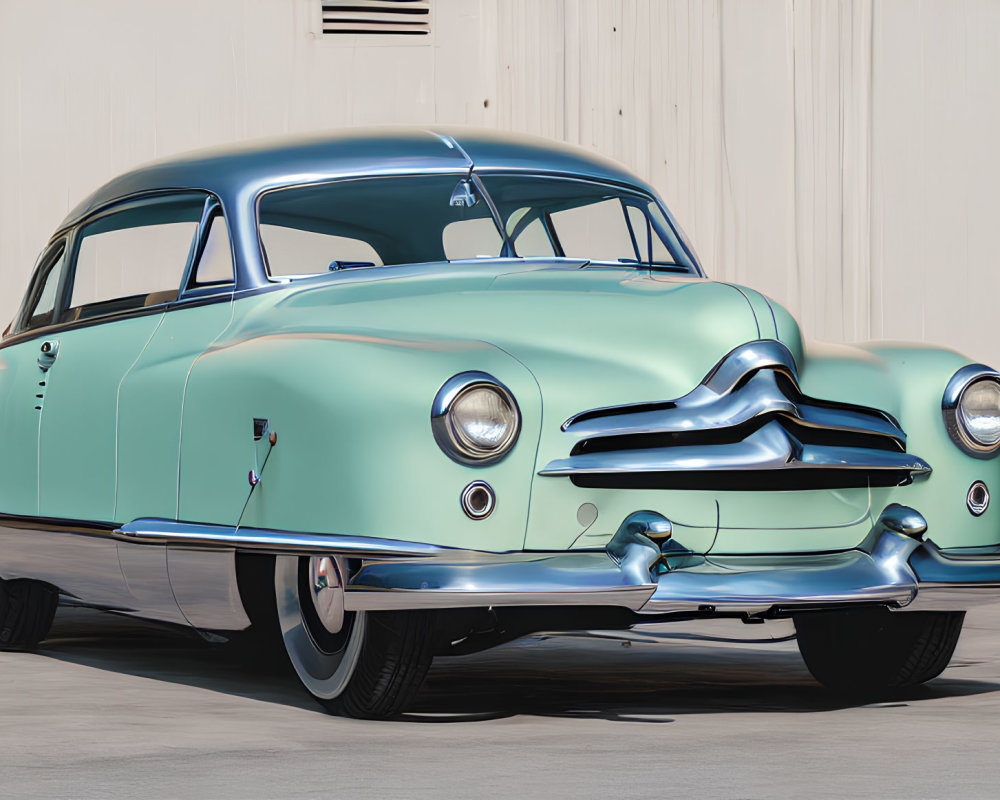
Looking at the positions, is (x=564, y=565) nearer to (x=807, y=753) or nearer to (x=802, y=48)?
(x=807, y=753)

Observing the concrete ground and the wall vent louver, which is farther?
the wall vent louver

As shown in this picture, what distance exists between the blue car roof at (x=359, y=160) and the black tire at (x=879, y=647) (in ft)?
6.03

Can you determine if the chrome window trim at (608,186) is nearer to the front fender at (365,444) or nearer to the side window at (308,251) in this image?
the side window at (308,251)

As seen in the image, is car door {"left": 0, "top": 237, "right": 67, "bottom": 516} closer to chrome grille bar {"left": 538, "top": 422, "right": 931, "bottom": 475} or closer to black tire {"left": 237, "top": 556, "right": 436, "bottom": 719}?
black tire {"left": 237, "top": 556, "right": 436, "bottom": 719}

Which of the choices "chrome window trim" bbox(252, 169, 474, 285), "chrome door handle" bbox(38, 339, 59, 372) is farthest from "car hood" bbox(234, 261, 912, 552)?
"chrome door handle" bbox(38, 339, 59, 372)

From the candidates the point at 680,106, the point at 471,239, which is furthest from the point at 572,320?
the point at 680,106

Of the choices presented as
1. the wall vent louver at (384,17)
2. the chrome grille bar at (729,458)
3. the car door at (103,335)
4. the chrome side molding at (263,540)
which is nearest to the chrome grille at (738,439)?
the chrome grille bar at (729,458)

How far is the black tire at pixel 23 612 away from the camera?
275 inches

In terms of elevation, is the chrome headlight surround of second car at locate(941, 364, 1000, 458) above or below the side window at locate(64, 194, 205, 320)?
below

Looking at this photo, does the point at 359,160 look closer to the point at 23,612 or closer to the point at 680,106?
the point at 23,612

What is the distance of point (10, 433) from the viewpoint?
6629 mm

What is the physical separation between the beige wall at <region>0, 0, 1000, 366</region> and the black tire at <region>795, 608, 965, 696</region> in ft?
17.9

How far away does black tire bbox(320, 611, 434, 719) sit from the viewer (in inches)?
187

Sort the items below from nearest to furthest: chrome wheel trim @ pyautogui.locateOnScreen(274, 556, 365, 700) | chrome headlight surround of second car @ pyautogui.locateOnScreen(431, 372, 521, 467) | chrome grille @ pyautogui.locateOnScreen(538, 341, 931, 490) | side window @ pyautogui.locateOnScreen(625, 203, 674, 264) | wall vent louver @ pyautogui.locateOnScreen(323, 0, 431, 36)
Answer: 1. chrome headlight surround of second car @ pyautogui.locateOnScreen(431, 372, 521, 467)
2. chrome grille @ pyautogui.locateOnScreen(538, 341, 931, 490)
3. chrome wheel trim @ pyautogui.locateOnScreen(274, 556, 365, 700)
4. side window @ pyautogui.locateOnScreen(625, 203, 674, 264)
5. wall vent louver @ pyautogui.locateOnScreen(323, 0, 431, 36)
